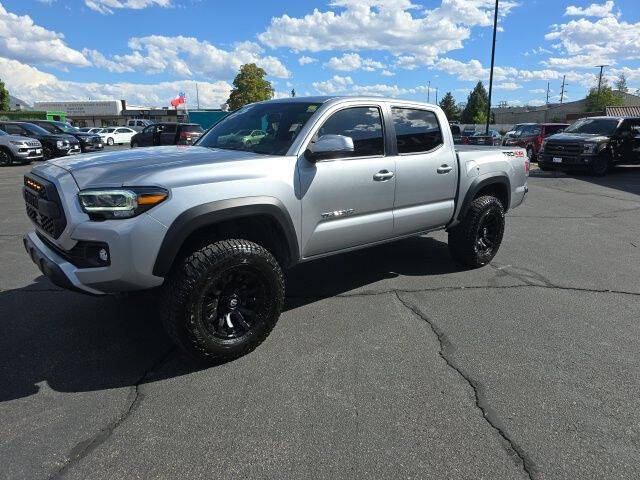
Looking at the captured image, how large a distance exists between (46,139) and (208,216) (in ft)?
65.5

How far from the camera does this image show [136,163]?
326 centimetres

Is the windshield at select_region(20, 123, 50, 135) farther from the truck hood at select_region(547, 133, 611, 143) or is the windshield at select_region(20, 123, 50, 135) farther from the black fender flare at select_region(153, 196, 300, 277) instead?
the black fender flare at select_region(153, 196, 300, 277)

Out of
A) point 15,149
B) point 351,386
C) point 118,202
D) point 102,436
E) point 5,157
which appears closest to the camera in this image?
point 102,436

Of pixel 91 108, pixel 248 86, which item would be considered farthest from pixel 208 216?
pixel 91 108

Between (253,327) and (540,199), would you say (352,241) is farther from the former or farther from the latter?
(540,199)

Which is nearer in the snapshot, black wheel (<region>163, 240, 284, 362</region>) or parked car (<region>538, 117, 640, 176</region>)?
black wheel (<region>163, 240, 284, 362</region>)

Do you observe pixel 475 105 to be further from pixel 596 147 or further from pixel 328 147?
pixel 328 147

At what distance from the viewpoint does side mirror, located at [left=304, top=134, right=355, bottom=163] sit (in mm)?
3479

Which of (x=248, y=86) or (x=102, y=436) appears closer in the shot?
(x=102, y=436)

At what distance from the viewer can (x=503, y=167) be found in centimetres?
554

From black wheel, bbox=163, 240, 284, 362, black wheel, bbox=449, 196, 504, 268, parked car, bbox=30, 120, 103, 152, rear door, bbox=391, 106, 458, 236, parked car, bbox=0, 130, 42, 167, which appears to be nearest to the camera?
black wheel, bbox=163, 240, 284, 362

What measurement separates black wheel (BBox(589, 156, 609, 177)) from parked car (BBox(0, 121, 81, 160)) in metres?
19.6

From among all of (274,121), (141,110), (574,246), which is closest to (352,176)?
(274,121)

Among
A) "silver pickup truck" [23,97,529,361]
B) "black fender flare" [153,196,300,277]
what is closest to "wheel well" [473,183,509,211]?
"silver pickup truck" [23,97,529,361]
